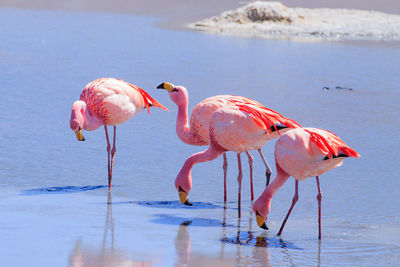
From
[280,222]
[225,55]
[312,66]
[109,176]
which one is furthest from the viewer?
[225,55]

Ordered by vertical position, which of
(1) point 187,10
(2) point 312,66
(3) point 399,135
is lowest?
(3) point 399,135

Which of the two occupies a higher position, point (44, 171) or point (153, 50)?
point (153, 50)

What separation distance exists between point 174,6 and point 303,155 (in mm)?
25764

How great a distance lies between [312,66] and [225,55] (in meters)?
2.26

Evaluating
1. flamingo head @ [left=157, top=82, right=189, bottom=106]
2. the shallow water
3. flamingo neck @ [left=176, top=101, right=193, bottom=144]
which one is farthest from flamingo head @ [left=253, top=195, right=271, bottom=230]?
flamingo head @ [left=157, top=82, right=189, bottom=106]

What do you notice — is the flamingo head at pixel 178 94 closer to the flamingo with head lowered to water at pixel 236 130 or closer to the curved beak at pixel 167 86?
the curved beak at pixel 167 86

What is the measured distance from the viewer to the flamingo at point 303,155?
566 centimetres

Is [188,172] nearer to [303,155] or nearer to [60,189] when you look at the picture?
[303,155]

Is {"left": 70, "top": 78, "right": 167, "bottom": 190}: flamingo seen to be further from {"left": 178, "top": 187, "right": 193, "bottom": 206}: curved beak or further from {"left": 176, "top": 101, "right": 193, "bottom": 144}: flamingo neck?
{"left": 178, "top": 187, "right": 193, "bottom": 206}: curved beak

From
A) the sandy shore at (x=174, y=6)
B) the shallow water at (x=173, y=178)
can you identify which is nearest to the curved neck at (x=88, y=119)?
the shallow water at (x=173, y=178)

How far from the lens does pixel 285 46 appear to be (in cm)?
1902

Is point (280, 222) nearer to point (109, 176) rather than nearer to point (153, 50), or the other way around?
point (109, 176)

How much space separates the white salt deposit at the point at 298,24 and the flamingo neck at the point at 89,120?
48.9 feet

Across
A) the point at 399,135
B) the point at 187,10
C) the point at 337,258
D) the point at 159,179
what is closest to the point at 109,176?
the point at 159,179
